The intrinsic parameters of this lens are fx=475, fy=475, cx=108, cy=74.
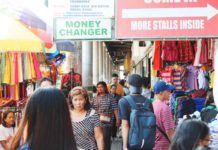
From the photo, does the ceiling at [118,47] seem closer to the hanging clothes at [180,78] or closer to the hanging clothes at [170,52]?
the hanging clothes at [170,52]

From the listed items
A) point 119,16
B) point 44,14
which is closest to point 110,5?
point 119,16

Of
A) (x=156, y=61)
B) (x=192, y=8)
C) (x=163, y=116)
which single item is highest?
(x=192, y=8)

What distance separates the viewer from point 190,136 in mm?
3605

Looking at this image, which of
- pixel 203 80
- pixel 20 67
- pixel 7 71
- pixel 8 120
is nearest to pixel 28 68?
pixel 20 67

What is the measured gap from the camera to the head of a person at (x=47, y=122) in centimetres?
317

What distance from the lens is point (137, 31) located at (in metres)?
6.36

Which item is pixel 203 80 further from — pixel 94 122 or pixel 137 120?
pixel 94 122

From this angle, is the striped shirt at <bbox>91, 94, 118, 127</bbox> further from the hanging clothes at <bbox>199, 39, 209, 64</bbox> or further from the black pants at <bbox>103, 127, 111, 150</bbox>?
the hanging clothes at <bbox>199, 39, 209, 64</bbox>

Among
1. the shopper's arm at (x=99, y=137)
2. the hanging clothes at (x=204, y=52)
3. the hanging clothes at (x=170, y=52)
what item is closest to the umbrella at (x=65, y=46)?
the hanging clothes at (x=170, y=52)

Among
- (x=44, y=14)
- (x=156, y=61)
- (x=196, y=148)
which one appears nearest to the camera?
(x=196, y=148)

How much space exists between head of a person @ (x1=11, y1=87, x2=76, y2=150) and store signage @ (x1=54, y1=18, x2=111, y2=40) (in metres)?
3.25

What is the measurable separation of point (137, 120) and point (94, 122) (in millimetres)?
699

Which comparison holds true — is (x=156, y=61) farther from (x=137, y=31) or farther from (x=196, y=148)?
(x=196, y=148)

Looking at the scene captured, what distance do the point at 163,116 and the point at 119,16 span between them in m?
1.53
